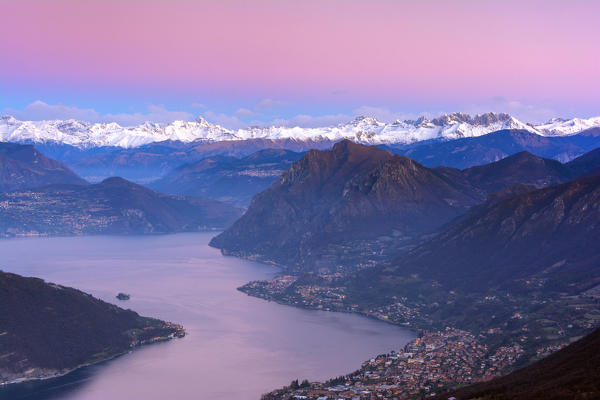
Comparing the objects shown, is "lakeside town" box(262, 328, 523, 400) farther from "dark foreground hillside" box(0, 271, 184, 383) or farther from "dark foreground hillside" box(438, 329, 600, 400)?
"dark foreground hillside" box(0, 271, 184, 383)

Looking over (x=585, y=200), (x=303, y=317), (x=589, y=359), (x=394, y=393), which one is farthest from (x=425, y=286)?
(x=589, y=359)

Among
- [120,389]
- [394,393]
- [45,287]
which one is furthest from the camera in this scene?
[45,287]

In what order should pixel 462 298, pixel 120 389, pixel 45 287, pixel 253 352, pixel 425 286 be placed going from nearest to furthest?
pixel 120 389
pixel 253 352
pixel 45 287
pixel 462 298
pixel 425 286

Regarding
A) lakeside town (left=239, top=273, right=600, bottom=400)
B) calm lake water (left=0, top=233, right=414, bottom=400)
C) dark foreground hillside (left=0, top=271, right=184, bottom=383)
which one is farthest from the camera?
dark foreground hillside (left=0, top=271, right=184, bottom=383)

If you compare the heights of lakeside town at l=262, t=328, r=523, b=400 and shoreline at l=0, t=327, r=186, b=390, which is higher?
shoreline at l=0, t=327, r=186, b=390

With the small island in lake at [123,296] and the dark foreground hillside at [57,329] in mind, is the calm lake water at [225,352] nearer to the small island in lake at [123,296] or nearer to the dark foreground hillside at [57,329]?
the small island in lake at [123,296]

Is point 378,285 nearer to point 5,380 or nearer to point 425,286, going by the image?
point 425,286

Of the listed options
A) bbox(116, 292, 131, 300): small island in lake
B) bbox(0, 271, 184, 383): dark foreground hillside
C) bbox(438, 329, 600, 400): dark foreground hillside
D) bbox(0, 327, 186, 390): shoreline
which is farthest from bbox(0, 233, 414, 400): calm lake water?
bbox(438, 329, 600, 400): dark foreground hillside

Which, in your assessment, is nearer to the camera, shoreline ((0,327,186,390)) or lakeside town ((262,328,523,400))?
lakeside town ((262,328,523,400))
